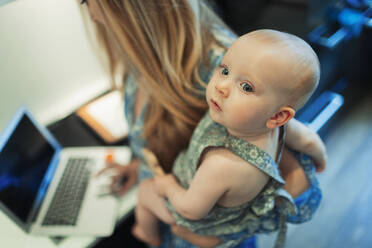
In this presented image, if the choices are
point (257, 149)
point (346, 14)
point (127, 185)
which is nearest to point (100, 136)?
point (127, 185)

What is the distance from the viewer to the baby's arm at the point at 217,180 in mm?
479

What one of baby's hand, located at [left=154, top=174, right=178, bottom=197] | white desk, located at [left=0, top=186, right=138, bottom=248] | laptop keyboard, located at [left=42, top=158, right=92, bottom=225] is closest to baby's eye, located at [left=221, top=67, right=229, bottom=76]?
baby's hand, located at [left=154, top=174, right=178, bottom=197]

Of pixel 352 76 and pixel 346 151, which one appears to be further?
pixel 352 76

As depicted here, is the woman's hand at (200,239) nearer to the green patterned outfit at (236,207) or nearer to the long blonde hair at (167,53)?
the green patterned outfit at (236,207)

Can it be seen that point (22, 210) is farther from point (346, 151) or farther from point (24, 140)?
point (346, 151)

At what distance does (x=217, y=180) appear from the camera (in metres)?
0.49

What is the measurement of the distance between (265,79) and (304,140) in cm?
26

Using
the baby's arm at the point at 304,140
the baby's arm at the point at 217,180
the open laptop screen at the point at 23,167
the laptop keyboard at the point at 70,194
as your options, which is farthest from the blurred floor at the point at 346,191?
the open laptop screen at the point at 23,167

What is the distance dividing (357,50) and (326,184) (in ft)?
1.42

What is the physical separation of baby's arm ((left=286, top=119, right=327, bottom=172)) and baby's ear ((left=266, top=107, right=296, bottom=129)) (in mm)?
126

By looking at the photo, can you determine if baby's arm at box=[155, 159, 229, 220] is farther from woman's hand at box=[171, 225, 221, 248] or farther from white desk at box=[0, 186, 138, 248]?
white desk at box=[0, 186, 138, 248]

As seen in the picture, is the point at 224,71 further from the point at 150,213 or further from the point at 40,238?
the point at 40,238

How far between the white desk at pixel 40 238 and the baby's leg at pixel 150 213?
0.10 metres

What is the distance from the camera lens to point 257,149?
0.47m
